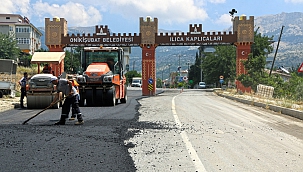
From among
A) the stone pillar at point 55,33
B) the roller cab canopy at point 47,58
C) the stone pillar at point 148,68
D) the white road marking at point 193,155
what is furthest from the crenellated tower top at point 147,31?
the white road marking at point 193,155

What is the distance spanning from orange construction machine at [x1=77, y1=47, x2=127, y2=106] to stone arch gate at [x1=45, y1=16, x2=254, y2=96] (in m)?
20.3

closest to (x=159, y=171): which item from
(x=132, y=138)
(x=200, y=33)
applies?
(x=132, y=138)

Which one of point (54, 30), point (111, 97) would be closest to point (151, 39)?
point (54, 30)

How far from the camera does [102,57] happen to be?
2233 cm

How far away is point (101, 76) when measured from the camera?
67.1ft

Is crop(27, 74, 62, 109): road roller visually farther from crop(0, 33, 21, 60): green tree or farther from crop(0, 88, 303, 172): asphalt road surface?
crop(0, 33, 21, 60): green tree

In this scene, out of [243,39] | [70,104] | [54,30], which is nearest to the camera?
[70,104]

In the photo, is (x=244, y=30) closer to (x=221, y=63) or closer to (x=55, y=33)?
(x=55, y=33)

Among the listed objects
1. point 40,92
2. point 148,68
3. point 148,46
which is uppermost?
point 148,46

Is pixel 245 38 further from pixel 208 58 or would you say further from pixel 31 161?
pixel 31 161

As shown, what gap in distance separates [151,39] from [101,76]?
2327cm

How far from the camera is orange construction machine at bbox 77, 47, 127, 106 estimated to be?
20.6 m

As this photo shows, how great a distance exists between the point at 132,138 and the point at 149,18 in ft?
114

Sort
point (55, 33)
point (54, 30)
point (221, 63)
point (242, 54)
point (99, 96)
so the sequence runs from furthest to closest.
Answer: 1. point (221, 63)
2. point (54, 30)
3. point (55, 33)
4. point (242, 54)
5. point (99, 96)
